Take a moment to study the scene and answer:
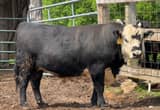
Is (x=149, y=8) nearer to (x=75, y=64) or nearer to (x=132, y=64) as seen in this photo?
(x=132, y=64)

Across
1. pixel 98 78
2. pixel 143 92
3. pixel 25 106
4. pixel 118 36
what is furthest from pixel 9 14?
pixel 118 36

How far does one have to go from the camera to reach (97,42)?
305 inches

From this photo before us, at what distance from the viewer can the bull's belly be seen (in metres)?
7.88

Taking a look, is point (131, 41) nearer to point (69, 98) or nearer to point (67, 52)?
point (67, 52)

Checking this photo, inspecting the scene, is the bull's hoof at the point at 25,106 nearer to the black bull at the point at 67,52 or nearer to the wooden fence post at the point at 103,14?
the black bull at the point at 67,52

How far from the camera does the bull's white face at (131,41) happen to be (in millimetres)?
7316

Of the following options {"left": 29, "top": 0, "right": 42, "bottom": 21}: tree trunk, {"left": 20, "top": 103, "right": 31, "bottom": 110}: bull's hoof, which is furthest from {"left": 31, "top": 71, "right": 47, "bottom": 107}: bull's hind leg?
{"left": 29, "top": 0, "right": 42, "bottom": 21}: tree trunk

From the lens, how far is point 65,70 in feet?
26.1

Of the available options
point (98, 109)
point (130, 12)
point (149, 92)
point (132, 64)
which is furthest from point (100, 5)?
point (98, 109)

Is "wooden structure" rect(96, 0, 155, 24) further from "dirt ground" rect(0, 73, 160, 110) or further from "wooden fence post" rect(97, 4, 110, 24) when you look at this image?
"dirt ground" rect(0, 73, 160, 110)

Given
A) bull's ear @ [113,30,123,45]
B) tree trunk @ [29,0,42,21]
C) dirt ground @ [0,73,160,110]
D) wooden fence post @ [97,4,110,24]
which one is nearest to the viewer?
bull's ear @ [113,30,123,45]

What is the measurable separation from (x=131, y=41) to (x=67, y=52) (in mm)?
1153

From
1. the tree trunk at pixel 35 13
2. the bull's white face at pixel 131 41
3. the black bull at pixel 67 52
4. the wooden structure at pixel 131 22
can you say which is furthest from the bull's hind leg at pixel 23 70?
the tree trunk at pixel 35 13

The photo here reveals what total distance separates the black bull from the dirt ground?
0.33m
